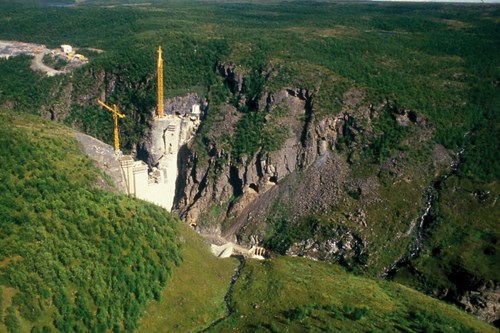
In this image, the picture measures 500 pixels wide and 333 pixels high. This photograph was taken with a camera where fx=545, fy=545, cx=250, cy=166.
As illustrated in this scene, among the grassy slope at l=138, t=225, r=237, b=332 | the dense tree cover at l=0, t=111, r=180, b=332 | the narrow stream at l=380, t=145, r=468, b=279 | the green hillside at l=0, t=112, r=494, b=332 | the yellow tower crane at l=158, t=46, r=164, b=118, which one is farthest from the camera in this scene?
the yellow tower crane at l=158, t=46, r=164, b=118

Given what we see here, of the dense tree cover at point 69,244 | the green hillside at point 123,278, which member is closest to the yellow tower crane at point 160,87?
the green hillside at point 123,278

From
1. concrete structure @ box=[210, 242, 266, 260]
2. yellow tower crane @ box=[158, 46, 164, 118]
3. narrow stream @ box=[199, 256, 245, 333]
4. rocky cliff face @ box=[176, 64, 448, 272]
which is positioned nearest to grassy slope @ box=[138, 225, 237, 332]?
narrow stream @ box=[199, 256, 245, 333]

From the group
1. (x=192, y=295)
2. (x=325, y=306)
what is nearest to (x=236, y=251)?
(x=192, y=295)

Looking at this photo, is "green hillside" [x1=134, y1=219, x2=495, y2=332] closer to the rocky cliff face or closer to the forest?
the forest

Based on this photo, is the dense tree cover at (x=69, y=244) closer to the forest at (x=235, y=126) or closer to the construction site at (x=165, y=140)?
the forest at (x=235, y=126)

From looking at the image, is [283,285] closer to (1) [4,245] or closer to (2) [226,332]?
(2) [226,332]

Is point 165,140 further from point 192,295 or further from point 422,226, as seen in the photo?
point 192,295

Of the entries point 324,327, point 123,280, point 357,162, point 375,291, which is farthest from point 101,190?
point 357,162
